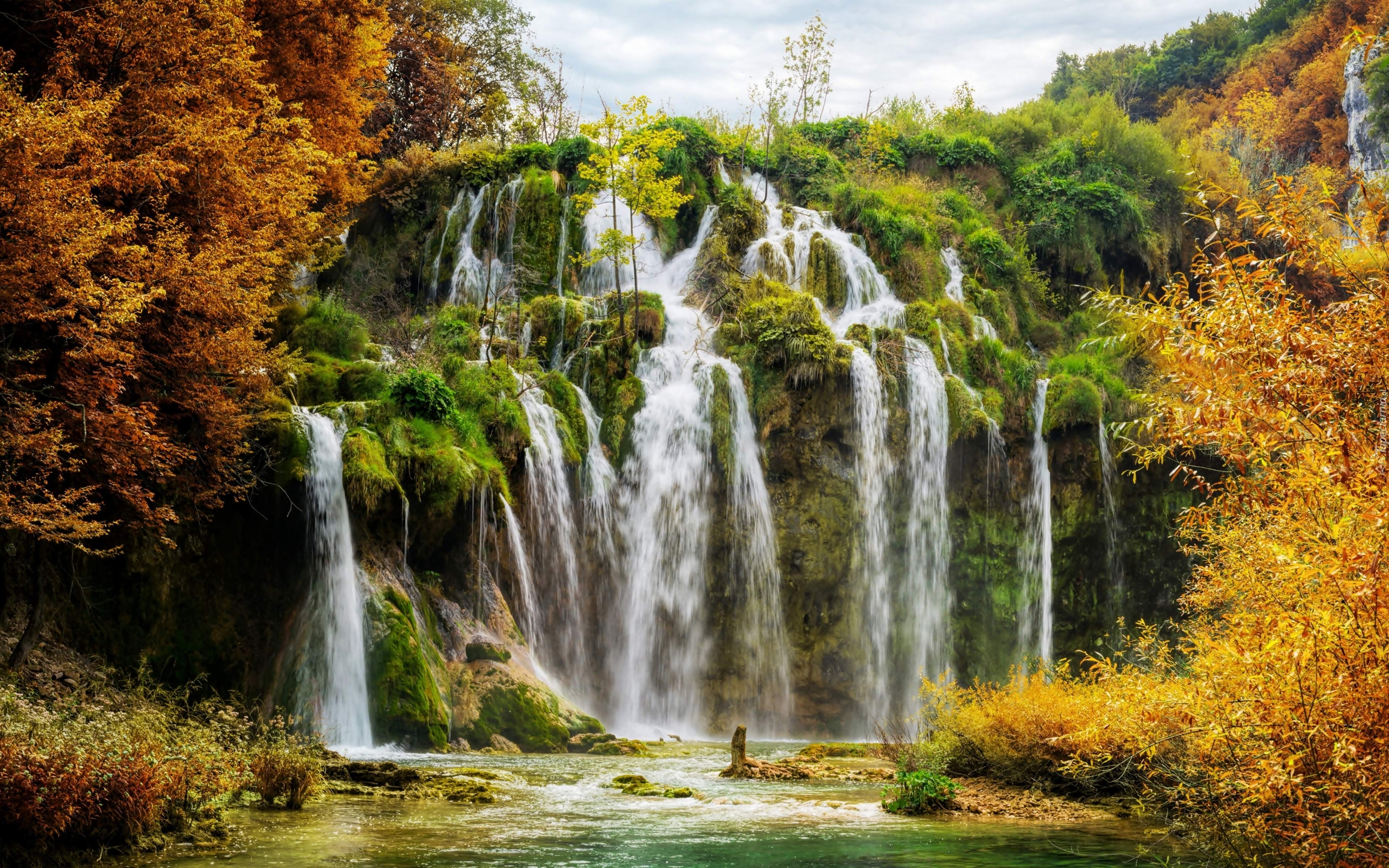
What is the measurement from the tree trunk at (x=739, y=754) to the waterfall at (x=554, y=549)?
22.7 ft

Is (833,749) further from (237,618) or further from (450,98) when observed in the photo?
(450,98)

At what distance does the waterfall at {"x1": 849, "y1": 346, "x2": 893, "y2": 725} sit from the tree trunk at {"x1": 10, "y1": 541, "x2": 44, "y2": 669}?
16561 millimetres

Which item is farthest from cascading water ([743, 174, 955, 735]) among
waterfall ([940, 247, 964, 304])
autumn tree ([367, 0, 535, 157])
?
autumn tree ([367, 0, 535, 157])

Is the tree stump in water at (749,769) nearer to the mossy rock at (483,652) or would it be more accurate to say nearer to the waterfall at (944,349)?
the mossy rock at (483,652)

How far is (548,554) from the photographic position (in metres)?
20.1

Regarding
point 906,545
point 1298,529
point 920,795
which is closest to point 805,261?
point 906,545

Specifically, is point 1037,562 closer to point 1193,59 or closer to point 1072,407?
point 1072,407

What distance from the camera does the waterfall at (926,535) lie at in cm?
2367

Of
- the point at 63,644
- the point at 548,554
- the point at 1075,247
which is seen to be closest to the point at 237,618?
the point at 63,644

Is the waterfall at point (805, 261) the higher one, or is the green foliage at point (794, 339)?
the waterfall at point (805, 261)

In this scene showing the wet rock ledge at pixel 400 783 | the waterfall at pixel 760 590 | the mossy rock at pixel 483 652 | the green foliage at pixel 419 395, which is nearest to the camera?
the wet rock ledge at pixel 400 783

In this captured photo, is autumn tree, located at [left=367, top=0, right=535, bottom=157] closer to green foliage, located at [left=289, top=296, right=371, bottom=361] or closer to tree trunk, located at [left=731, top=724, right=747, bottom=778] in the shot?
green foliage, located at [left=289, top=296, right=371, bottom=361]

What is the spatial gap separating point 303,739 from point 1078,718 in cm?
1012

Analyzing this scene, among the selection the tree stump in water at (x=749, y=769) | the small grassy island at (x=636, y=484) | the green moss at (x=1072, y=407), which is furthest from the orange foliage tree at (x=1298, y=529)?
the green moss at (x=1072, y=407)
